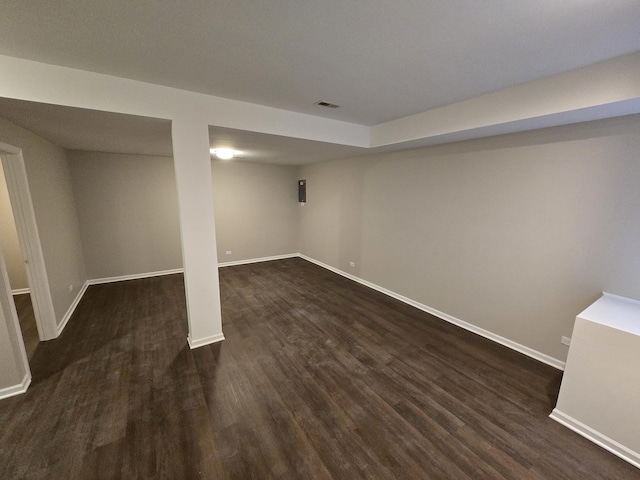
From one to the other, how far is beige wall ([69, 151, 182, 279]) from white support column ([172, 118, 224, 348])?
9.83ft

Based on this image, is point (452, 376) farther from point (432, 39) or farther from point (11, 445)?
point (11, 445)

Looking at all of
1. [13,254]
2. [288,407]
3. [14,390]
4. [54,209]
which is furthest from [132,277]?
[288,407]

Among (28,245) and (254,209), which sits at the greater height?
(254,209)

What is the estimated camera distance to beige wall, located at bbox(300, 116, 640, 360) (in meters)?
2.20

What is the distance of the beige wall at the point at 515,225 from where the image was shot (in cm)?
220

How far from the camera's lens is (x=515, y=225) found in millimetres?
2803

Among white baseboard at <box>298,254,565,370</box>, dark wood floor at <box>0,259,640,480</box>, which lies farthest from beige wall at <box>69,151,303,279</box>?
white baseboard at <box>298,254,565,370</box>

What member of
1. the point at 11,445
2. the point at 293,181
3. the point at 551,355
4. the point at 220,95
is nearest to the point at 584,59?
the point at 551,355

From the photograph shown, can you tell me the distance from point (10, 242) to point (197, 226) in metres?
3.78

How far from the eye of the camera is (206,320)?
2.89 meters

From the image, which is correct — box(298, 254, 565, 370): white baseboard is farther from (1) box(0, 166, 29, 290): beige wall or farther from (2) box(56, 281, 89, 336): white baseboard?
(1) box(0, 166, 29, 290): beige wall

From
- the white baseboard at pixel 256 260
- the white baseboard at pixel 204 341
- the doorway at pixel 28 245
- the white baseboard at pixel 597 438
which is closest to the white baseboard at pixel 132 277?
the white baseboard at pixel 256 260

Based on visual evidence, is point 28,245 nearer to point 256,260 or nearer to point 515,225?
point 256,260

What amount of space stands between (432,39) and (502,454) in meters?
2.74
